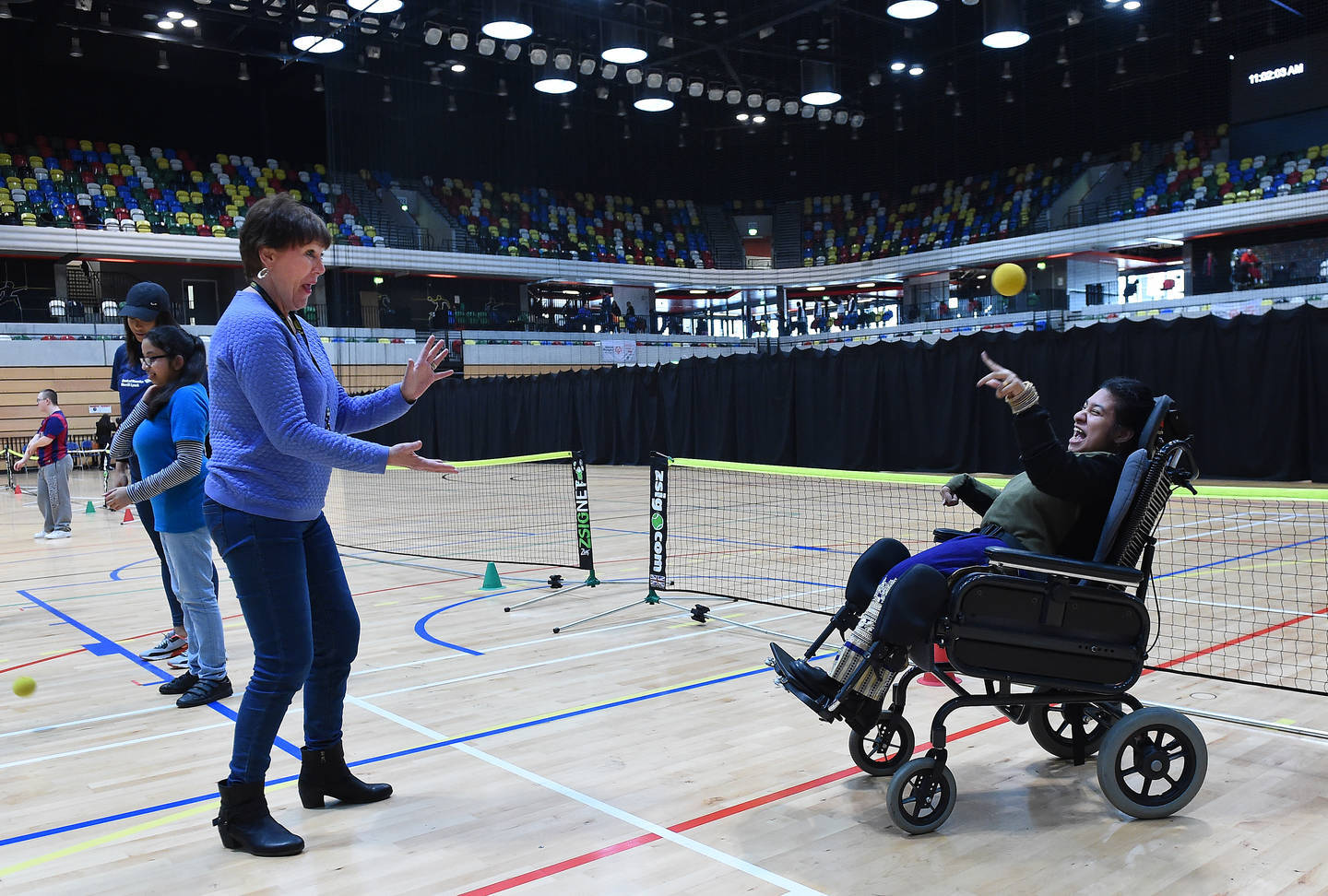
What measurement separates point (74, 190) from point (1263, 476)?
97.5 feet

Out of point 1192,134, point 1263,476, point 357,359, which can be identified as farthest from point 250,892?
point 1192,134

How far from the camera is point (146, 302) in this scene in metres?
4.35

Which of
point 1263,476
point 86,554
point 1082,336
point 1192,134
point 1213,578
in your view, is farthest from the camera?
point 1192,134

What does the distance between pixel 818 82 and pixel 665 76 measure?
170 inches

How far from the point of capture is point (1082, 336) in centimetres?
1462

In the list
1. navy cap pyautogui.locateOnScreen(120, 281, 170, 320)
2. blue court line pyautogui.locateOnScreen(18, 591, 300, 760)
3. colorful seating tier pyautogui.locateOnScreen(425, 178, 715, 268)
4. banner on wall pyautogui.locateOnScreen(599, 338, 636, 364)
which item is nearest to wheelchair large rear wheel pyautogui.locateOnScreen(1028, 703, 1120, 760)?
blue court line pyautogui.locateOnScreen(18, 591, 300, 760)

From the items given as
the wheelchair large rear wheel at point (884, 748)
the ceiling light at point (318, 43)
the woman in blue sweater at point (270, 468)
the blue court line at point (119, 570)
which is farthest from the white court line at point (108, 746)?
the ceiling light at point (318, 43)

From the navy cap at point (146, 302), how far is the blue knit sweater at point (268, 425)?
1861mm

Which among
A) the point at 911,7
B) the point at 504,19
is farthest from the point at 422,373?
the point at 911,7

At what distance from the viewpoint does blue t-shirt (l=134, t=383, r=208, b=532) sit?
4.29 m

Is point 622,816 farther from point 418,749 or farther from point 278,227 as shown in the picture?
point 278,227

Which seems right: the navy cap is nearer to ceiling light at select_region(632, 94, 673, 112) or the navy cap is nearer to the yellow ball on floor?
the yellow ball on floor

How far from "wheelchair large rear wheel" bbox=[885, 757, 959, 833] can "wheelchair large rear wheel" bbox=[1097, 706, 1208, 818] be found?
45 cm

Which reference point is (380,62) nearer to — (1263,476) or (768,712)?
(1263,476)
